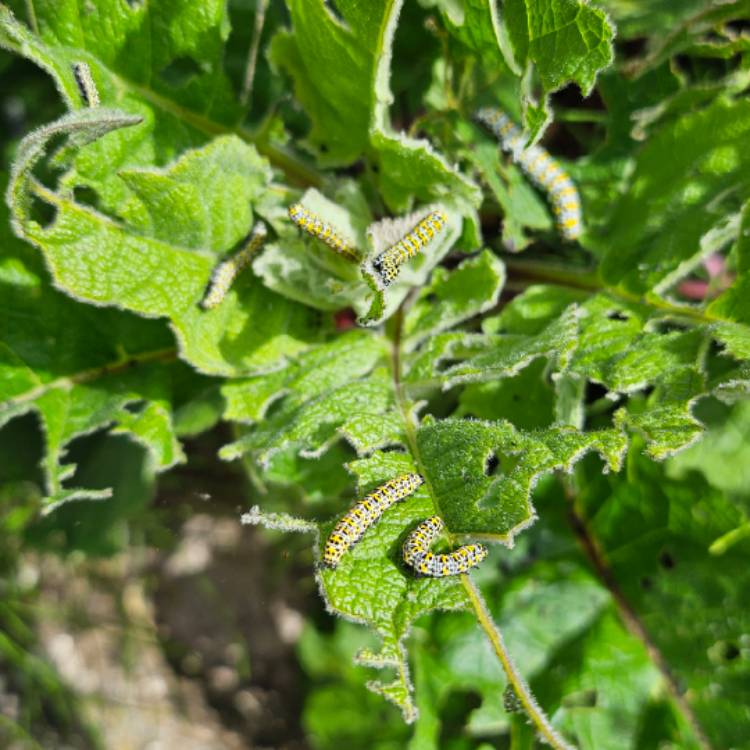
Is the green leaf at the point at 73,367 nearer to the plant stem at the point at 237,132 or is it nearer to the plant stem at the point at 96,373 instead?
the plant stem at the point at 96,373

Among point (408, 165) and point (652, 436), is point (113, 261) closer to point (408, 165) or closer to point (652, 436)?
point (408, 165)

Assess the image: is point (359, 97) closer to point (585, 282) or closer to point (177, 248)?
point (177, 248)

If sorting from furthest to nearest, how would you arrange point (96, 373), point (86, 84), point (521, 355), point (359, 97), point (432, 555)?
point (96, 373) < point (359, 97) < point (86, 84) < point (521, 355) < point (432, 555)

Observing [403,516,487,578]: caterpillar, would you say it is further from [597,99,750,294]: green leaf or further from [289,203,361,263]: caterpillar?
[597,99,750,294]: green leaf

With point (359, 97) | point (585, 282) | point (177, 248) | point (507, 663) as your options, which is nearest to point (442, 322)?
point (585, 282)

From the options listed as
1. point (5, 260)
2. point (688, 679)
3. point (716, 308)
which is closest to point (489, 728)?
point (688, 679)

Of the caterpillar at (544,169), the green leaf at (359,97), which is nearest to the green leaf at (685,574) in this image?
the caterpillar at (544,169)
